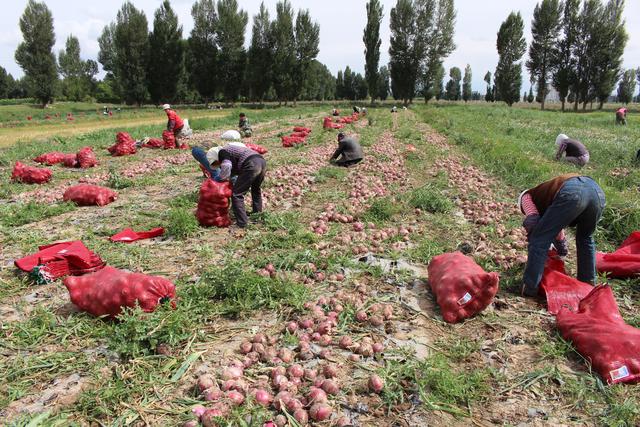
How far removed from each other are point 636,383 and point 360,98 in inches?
3669

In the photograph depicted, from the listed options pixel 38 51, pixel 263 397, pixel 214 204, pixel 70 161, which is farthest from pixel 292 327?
pixel 38 51

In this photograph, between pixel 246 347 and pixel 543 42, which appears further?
pixel 543 42

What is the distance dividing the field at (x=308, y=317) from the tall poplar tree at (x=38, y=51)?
49.0 meters

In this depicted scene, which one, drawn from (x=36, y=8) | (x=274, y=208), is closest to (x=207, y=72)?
(x=36, y=8)

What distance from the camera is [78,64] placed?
79.1 metres

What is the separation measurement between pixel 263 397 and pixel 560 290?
3.20 metres

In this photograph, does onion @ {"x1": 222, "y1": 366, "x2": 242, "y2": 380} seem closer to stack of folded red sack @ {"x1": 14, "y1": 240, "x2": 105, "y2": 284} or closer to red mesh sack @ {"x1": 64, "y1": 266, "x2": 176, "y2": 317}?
red mesh sack @ {"x1": 64, "y1": 266, "x2": 176, "y2": 317}

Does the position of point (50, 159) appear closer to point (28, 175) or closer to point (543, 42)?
point (28, 175)

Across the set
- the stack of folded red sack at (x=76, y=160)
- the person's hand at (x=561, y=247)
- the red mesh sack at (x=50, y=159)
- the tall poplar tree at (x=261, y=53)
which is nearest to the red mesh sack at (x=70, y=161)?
the stack of folded red sack at (x=76, y=160)

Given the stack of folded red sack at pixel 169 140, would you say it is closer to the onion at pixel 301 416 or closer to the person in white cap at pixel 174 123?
the person in white cap at pixel 174 123

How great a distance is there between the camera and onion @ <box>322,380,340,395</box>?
2873mm

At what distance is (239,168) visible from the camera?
639cm

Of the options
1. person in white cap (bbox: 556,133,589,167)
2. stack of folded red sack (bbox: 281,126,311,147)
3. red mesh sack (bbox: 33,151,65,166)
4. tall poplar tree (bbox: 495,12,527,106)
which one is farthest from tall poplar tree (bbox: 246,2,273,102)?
person in white cap (bbox: 556,133,589,167)

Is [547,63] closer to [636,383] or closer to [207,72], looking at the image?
[207,72]
